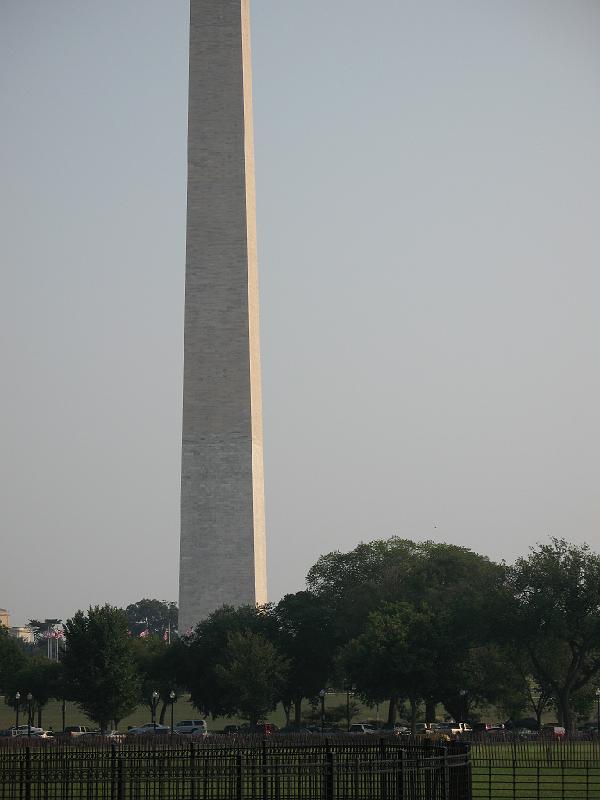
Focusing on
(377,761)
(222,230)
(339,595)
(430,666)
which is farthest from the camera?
(339,595)

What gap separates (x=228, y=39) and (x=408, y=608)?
1319 inches

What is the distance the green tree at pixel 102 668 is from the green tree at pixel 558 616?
20.8 metres

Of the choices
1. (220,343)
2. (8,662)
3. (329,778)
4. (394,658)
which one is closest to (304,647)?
(394,658)

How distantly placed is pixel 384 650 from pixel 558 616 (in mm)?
8332

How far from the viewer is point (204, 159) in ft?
295

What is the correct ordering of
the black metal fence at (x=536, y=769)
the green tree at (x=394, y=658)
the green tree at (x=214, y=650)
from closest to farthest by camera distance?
the black metal fence at (x=536, y=769), the green tree at (x=394, y=658), the green tree at (x=214, y=650)

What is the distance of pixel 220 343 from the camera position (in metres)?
88.8

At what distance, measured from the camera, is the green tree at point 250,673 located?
3091 inches

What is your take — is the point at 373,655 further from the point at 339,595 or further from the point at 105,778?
the point at 105,778

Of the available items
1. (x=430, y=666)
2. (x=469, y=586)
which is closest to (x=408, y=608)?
(x=430, y=666)

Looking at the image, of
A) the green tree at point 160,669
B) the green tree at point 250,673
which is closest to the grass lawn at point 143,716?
the green tree at point 160,669

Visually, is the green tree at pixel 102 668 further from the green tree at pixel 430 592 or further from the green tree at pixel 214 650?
the green tree at pixel 430 592

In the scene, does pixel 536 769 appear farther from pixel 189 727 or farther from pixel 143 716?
pixel 143 716

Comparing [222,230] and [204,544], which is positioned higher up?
[222,230]
